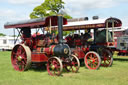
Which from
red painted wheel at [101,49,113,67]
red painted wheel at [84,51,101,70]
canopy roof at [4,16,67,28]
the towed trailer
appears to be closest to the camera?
canopy roof at [4,16,67,28]

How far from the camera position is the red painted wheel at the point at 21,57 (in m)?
7.99

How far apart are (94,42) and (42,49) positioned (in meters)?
3.25

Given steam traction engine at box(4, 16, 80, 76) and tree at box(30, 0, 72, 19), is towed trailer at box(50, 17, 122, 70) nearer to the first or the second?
steam traction engine at box(4, 16, 80, 76)

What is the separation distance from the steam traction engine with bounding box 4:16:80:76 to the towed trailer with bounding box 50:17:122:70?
1296 millimetres

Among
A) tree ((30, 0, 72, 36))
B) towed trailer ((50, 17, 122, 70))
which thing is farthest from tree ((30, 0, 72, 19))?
towed trailer ((50, 17, 122, 70))

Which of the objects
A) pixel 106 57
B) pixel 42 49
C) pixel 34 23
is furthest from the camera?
pixel 106 57

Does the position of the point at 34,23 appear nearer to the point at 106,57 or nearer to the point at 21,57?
the point at 21,57

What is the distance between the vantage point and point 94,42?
1045 centimetres

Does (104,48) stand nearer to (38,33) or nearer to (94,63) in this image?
(94,63)

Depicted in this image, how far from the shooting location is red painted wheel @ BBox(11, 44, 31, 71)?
799cm

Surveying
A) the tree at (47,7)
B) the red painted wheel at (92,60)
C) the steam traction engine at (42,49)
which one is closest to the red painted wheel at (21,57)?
the steam traction engine at (42,49)

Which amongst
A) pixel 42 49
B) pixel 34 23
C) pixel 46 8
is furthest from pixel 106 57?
pixel 46 8

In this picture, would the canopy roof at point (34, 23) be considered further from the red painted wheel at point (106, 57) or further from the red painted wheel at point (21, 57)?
the red painted wheel at point (106, 57)

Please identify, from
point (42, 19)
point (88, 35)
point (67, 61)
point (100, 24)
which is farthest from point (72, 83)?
point (88, 35)
